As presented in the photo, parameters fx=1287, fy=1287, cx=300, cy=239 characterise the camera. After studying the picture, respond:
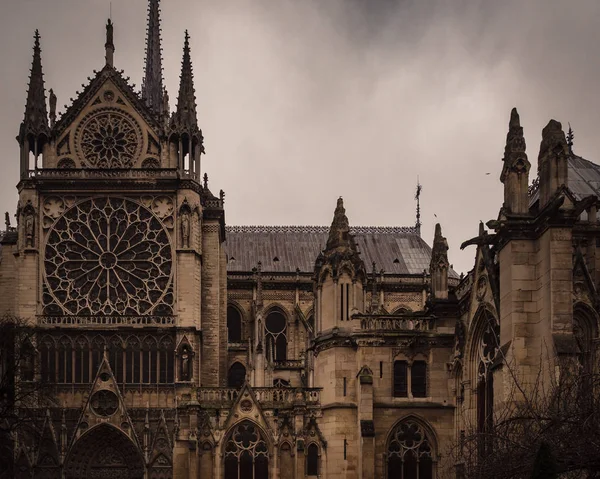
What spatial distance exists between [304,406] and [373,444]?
390cm

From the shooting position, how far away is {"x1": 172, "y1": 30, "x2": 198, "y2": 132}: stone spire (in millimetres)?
70562

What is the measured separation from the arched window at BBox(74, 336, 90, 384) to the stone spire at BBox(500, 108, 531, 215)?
32751 millimetres

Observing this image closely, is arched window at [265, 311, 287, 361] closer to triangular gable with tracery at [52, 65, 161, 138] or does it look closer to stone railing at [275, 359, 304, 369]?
stone railing at [275, 359, 304, 369]

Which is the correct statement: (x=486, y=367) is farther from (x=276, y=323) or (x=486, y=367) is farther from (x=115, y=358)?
(x=276, y=323)

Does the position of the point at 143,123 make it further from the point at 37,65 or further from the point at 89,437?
the point at 89,437

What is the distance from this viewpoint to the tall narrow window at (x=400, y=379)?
4931 cm

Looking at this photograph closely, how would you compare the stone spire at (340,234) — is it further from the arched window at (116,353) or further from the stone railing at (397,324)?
the arched window at (116,353)

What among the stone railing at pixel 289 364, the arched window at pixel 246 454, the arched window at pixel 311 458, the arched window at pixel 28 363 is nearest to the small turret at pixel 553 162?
the arched window at pixel 311 458

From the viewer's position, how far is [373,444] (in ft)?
157

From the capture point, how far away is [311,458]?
50656 mm

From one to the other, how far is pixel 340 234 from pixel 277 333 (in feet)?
107

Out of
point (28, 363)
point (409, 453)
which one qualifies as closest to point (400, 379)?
point (409, 453)

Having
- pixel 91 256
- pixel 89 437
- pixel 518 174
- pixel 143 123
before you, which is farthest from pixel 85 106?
pixel 518 174

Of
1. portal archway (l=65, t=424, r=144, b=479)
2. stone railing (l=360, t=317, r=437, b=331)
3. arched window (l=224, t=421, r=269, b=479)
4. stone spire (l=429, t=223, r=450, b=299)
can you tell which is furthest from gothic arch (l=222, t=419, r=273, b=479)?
portal archway (l=65, t=424, r=144, b=479)
